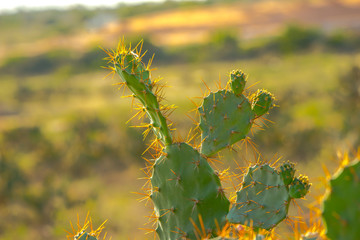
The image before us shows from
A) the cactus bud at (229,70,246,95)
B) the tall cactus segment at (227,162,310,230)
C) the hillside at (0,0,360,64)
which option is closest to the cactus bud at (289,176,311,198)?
the tall cactus segment at (227,162,310,230)

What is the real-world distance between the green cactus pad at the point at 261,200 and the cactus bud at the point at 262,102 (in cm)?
26

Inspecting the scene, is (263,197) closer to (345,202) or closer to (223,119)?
(223,119)

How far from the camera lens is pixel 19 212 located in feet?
27.3

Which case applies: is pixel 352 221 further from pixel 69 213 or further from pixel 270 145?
pixel 270 145

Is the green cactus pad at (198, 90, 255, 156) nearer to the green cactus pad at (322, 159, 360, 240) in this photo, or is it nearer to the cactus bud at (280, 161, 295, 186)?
the cactus bud at (280, 161, 295, 186)

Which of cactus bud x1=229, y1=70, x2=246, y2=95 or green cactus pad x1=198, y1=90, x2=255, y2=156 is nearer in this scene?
cactus bud x1=229, y1=70, x2=246, y2=95

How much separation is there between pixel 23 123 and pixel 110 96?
7051mm

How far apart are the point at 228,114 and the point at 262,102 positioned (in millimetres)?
173

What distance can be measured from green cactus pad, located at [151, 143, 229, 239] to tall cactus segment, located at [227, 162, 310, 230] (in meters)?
0.08

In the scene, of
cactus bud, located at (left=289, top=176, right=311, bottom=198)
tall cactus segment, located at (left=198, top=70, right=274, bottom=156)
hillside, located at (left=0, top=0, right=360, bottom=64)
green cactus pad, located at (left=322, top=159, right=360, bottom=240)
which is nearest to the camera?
green cactus pad, located at (left=322, top=159, right=360, bottom=240)

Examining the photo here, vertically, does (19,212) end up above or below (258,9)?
below

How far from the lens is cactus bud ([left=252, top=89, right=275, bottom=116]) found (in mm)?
1975

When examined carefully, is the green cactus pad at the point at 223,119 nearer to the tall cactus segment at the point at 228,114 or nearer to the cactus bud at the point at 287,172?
the tall cactus segment at the point at 228,114

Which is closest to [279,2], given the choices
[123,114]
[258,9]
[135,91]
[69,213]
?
[258,9]
